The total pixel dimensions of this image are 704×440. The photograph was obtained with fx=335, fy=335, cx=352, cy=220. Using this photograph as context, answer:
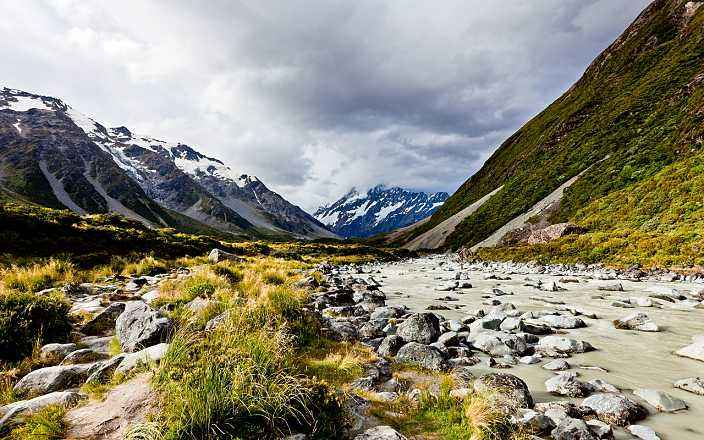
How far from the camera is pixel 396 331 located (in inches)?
395

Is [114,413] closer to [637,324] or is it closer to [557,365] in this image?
[557,365]

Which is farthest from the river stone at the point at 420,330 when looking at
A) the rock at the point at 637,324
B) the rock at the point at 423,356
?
the rock at the point at 637,324

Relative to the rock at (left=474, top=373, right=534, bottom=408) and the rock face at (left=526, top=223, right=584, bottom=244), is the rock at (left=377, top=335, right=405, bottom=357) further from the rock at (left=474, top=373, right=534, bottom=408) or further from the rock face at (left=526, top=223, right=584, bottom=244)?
the rock face at (left=526, top=223, right=584, bottom=244)

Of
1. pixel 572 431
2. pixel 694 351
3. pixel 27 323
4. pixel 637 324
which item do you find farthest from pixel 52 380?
pixel 637 324

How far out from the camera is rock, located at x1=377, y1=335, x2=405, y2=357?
8.26 metres

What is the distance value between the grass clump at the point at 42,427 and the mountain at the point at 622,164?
3010 centimetres

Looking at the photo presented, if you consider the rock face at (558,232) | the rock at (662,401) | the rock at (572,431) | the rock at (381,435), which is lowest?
the rock at (662,401)

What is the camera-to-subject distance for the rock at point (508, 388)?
5.52 meters

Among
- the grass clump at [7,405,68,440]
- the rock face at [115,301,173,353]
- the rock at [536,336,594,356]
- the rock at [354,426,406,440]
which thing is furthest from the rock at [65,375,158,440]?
the rock at [536,336,594,356]

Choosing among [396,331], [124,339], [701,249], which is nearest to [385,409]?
[396,331]

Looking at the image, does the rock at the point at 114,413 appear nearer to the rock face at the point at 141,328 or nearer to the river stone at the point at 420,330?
the rock face at the point at 141,328

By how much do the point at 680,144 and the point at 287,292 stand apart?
53.7m

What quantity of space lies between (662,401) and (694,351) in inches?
160

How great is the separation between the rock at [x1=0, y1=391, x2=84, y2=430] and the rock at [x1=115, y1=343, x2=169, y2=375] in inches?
23.0
